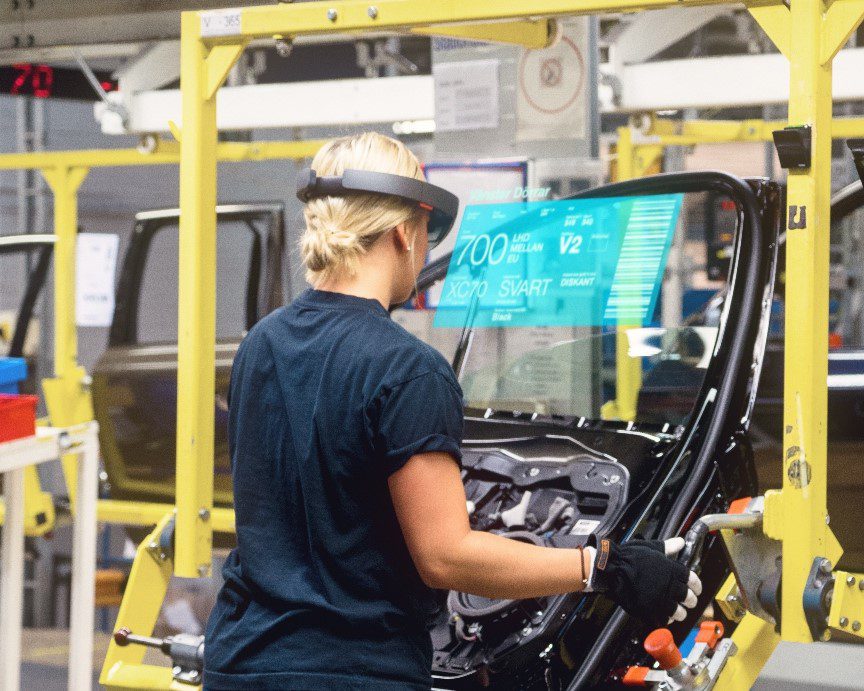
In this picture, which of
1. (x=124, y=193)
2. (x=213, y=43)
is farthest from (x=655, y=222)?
(x=124, y=193)

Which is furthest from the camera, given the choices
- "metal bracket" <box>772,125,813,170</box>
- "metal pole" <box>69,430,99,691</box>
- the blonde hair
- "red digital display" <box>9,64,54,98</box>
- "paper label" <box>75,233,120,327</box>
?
"paper label" <box>75,233,120,327</box>

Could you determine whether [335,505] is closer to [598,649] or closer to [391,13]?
[598,649]

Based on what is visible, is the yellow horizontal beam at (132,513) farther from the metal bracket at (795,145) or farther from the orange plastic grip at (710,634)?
the metal bracket at (795,145)

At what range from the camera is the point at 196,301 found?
3178 millimetres

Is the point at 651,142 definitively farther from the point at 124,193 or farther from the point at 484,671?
the point at 124,193

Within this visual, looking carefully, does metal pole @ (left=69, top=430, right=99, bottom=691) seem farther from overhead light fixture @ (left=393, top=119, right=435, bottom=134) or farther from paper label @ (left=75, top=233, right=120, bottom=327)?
paper label @ (left=75, top=233, right=120, bottom=327)

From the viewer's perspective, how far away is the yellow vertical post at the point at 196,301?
3.16m

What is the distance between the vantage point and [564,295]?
3.54 m

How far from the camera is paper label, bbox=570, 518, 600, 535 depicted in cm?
297

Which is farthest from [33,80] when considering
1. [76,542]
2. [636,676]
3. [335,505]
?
[335,505]

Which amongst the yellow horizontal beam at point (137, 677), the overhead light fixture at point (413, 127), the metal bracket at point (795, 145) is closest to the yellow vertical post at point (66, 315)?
the overhead light fixture at point (413, 127)

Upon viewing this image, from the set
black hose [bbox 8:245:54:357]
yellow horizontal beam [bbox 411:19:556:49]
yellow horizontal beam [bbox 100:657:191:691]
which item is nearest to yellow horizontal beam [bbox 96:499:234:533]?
black hose [bbox 8:245:54:357]

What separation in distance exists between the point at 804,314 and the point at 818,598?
563mm

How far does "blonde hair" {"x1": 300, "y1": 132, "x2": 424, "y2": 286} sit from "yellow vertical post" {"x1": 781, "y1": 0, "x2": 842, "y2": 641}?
2.79 ft
